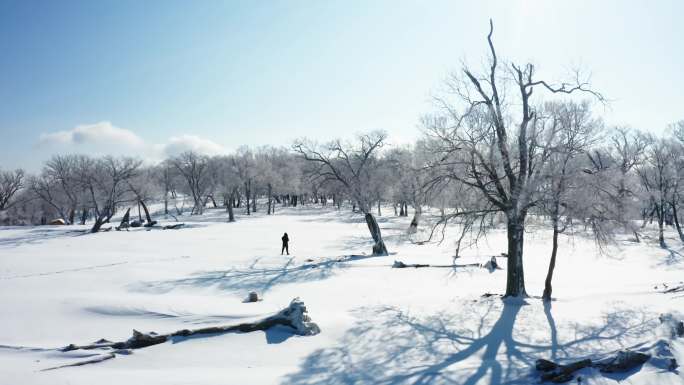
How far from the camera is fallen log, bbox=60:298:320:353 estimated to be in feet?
26.1

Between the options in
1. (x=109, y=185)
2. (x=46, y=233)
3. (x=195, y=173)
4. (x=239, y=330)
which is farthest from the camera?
(x=195, y=173)

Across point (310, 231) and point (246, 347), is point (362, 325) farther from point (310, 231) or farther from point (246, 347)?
point (310, 231)

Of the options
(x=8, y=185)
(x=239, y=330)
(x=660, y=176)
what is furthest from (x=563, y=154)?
(x=8, y=185)

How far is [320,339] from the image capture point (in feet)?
29.7

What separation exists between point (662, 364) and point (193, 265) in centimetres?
1771

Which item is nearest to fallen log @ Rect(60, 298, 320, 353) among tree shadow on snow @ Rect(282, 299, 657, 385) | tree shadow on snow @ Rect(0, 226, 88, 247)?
tree shadow on snow @ Rect(282, 299, 657, 385)

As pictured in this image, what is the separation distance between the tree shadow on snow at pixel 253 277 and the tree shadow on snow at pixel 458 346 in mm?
5366

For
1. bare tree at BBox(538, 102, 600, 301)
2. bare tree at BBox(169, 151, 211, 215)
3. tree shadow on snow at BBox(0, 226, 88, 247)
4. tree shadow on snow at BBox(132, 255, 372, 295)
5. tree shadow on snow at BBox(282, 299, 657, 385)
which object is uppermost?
bare tree at BBox(169, 151, 211, 215)

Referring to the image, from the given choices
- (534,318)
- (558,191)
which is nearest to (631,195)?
(558,191)

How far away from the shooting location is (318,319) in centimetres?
1033

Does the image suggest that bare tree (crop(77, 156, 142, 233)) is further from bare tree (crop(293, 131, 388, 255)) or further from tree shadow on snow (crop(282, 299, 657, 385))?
tree shadow on snow (crop(282, 299, 657, 385))

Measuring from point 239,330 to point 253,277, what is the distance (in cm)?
744

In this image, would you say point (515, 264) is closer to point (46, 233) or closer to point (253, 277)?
point (253, 277)

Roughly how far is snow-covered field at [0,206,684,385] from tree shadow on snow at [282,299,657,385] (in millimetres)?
41
